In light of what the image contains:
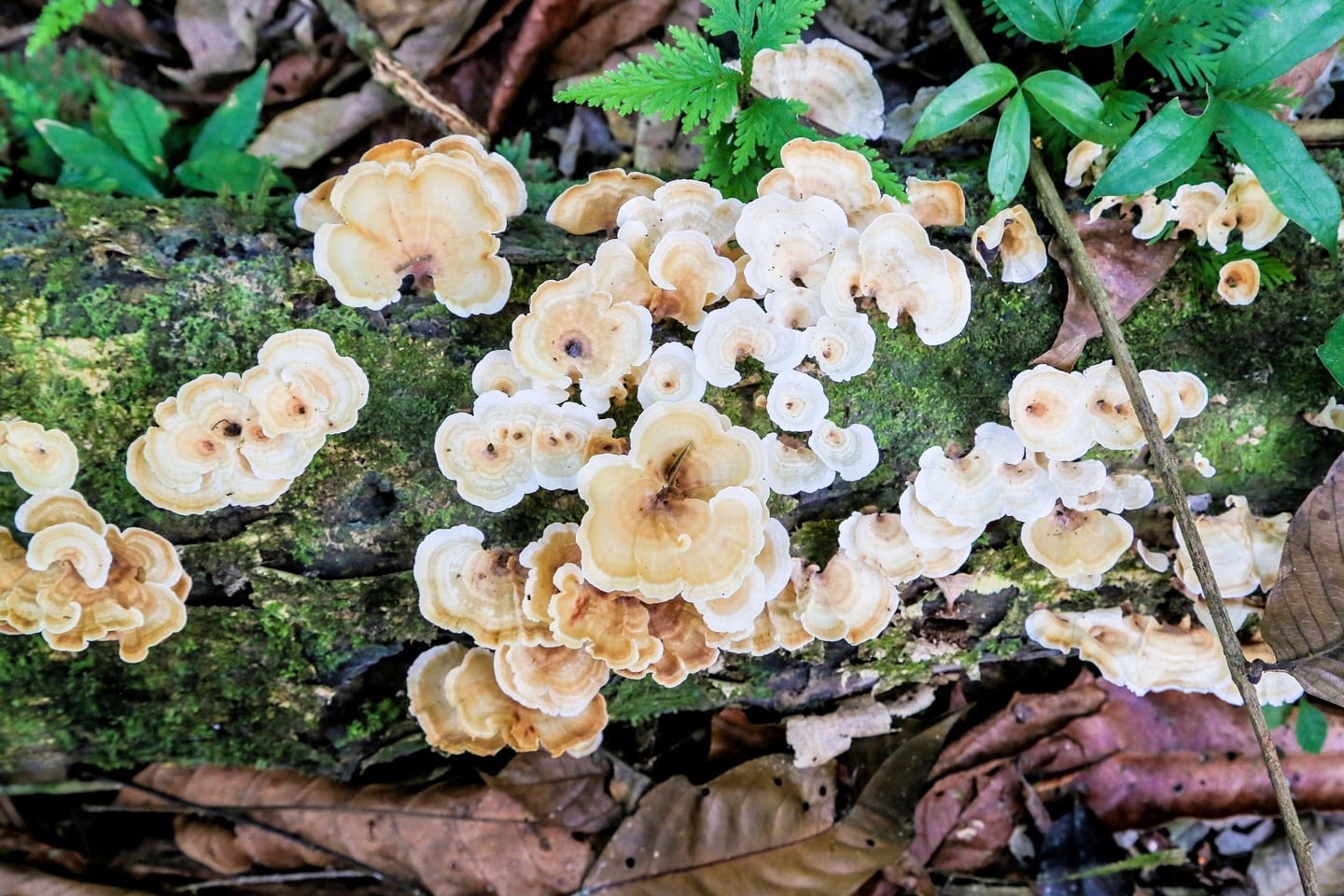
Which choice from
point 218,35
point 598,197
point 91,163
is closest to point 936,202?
point 598,197

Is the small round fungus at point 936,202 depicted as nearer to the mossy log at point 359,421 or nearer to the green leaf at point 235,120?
the mossy log at point 359,421

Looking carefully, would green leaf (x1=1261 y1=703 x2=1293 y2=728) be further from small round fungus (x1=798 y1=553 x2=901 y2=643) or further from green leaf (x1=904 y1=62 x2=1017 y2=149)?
green leaf (x1=904 y1=62 x2=1017 y2=149)

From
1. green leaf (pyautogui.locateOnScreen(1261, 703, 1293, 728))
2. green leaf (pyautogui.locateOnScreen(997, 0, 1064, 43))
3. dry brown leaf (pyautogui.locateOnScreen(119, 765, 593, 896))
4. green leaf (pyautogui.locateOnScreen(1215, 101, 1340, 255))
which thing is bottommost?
dry brown leaf (pyautogui.locateOnScreen(119, 765, 593, 896))

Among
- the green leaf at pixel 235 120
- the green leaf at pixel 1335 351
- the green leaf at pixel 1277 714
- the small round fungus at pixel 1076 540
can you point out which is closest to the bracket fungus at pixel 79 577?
the green leaf at pixel 235 120

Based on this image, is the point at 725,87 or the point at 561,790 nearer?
the point at 725,87

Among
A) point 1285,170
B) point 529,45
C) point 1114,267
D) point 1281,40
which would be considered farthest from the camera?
point 529,45

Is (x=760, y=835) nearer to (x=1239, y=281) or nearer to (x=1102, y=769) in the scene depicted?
(x=1102, y=769)

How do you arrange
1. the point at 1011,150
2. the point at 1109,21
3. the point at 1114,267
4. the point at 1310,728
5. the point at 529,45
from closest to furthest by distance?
1. the point at 1109,21
2. the point at 1011,150
3. the point at 1114,267
4. the point at 1310,728
5. the point at 529,45

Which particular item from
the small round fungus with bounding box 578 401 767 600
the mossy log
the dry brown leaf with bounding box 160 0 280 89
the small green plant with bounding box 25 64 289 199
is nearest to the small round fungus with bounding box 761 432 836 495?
the mossy log
